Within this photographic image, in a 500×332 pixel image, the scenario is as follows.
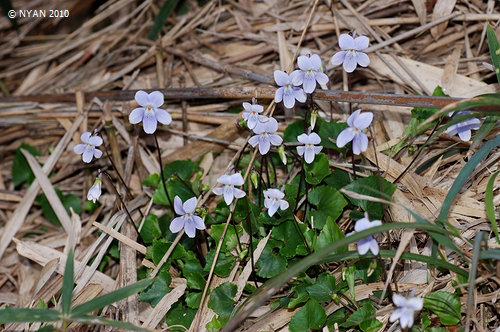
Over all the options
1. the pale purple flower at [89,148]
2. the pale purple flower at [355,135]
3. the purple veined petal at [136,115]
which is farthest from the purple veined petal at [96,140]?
the pale purple flower at [355,135]

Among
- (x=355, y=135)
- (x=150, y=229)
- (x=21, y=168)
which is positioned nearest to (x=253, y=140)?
(x=355, y=135)

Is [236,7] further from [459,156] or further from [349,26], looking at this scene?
[459,156]

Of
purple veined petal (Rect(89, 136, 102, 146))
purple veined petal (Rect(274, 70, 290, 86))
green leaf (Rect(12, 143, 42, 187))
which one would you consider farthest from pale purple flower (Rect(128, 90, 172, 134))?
green leaf (Rect(12, 143, 42, 187))

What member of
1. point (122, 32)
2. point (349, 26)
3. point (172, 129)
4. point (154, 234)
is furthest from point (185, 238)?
point (122, 32)

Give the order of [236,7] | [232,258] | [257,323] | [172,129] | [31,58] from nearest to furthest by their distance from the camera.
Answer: [257,323]
[232,258]
[172,129]
[236,7]
[31,58]

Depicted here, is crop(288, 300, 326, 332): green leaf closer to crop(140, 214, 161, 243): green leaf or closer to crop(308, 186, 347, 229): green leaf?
crop(308, 186, 347, 229): green leaf

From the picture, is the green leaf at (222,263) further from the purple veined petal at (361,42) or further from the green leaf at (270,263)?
the purple veined petal at (361,42)

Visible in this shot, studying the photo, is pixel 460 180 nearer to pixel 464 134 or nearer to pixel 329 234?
pixel 464 134
